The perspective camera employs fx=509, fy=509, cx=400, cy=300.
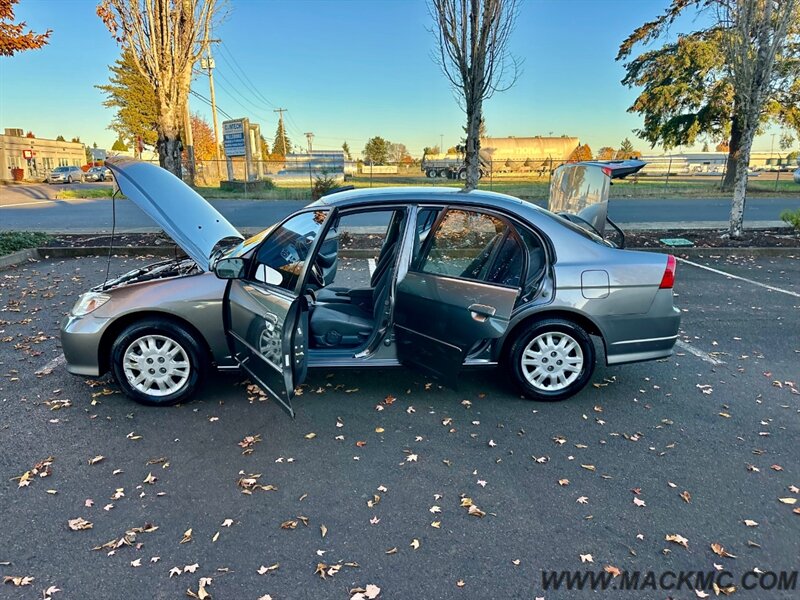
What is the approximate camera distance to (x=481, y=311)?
134 inches

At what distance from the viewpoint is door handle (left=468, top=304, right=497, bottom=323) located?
338 cm

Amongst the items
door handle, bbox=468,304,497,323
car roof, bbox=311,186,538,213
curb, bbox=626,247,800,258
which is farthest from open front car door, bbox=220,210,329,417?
curb, bbox=626,247,800,258

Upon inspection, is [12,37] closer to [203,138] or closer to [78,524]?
[78,524]

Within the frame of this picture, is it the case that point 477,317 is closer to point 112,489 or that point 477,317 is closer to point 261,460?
point 261,460

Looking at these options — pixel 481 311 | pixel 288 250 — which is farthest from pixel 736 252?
pixel 288 250

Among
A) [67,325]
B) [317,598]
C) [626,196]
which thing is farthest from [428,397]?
[626,196]

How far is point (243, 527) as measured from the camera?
8.68ft

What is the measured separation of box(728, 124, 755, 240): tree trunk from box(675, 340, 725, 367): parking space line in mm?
7368

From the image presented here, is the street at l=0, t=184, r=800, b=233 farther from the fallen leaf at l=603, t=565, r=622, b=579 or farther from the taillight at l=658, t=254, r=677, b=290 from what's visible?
the fallen leaf at l=603, t=565, r=622, b=579

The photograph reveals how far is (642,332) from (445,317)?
5.39ft

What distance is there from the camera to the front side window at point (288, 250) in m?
3.72

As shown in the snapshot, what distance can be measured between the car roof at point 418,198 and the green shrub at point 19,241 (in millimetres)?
8621

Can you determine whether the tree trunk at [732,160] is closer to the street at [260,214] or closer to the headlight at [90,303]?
the street at [260,214]

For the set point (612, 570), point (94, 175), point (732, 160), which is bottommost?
point (612, 570)
